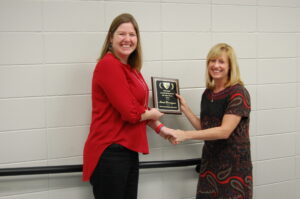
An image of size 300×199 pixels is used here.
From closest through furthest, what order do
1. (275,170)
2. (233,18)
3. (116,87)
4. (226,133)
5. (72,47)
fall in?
1. (116,87)
2. (226,133)
3. (72,47)
4. (233,18)
5. (275,170)

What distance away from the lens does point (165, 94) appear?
1902 millimetres

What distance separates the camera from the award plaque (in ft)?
6.12

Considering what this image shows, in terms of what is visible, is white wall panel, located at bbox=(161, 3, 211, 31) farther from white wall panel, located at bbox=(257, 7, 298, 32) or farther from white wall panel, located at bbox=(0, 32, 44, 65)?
white wall panel, located at bbox=(0, 32, 44, 65)

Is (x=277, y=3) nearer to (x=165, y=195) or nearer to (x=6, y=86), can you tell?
(x=165, y=195)

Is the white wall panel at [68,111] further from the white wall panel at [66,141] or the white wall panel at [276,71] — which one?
the white wall panel at [276,71]

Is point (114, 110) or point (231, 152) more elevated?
point (114, 110)

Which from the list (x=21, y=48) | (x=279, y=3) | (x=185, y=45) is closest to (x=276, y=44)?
(x=279, y=3)

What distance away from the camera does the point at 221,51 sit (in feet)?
5.90

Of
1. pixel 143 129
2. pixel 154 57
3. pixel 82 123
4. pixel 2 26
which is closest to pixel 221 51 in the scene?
pixel 154 57

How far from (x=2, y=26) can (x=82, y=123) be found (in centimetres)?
68

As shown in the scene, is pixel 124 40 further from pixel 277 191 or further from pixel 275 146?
pixel 277 191

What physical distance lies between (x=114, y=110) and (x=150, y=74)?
46 cm

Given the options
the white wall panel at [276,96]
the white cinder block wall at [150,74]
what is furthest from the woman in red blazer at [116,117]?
the white wall panel at [276,96]

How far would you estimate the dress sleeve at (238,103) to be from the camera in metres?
1.72
